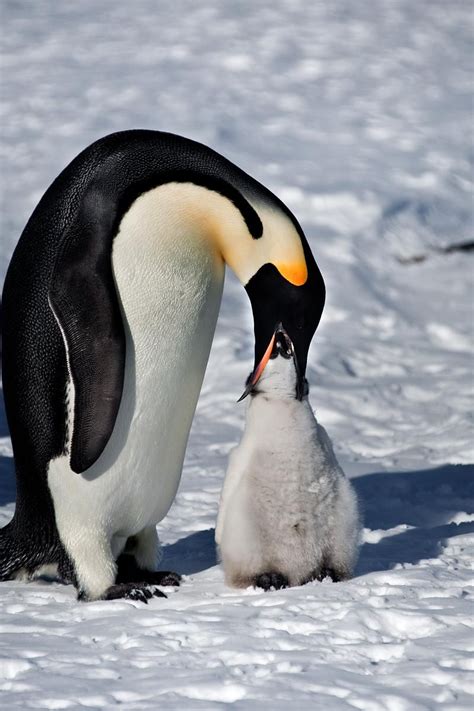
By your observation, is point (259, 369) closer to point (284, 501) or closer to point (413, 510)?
point (284, 501)

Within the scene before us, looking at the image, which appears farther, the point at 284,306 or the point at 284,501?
the point at 284,306

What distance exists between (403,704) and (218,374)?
3.86 meters

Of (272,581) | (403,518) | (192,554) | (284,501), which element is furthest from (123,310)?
(403,518)

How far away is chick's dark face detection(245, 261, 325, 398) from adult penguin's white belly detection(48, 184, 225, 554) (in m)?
0.19

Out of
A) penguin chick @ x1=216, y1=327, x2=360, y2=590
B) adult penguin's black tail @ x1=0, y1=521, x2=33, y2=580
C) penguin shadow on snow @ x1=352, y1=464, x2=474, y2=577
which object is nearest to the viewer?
penguin chick @ x1=216, y1=327, x2=360, y2=590

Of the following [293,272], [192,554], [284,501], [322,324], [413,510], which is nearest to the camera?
[284,501]

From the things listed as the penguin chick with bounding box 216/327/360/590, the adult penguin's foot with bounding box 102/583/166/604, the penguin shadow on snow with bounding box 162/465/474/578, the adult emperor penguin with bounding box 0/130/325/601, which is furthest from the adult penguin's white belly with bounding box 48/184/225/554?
the penguin shadow on snow with bounding box 162/465/474/578

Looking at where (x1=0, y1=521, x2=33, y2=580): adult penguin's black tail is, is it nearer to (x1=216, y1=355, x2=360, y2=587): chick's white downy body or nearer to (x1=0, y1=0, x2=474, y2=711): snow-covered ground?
(x1=0, y1=0, x2=474, y2=711): snow-covered ground

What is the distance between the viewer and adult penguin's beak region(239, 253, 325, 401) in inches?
136

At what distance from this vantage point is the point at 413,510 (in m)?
4.52

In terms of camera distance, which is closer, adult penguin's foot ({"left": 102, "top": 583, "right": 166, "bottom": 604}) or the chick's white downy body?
the chick's white downy body

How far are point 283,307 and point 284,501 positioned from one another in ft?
1.77

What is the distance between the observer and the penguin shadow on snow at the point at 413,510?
3.84 meters

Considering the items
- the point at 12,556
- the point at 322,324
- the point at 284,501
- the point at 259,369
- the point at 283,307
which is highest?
the point at 283,307
